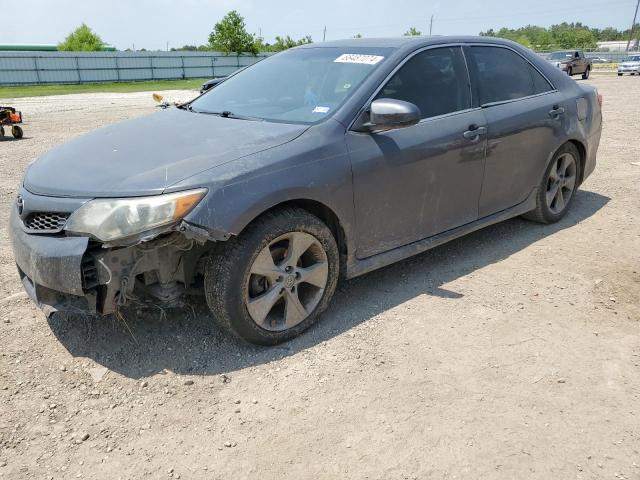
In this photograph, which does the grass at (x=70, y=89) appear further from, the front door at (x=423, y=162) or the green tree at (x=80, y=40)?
the green tree at (x=80, y=40)

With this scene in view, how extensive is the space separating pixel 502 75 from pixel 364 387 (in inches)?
118

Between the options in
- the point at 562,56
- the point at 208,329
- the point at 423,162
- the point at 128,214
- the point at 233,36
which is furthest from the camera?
the point at 233,36

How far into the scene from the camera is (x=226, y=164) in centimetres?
299

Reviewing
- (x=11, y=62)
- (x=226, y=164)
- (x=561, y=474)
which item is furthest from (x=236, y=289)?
(x=11, y=62)

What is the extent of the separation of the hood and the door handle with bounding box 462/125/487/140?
4.41 ft

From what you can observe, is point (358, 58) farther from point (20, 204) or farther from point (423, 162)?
point (20, 204)

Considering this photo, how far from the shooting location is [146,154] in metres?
3.19

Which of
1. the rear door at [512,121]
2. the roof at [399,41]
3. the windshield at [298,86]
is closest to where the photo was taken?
the windshield at [298,86]

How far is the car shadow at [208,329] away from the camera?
3.16 m

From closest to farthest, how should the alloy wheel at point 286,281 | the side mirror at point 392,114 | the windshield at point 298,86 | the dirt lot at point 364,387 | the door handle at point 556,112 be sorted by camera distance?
1. the dirt lot at point 364,387
2. the alloy wheel at point 286,281
3. the side mirror at point 392,114
4. the windshield at point 298,86
5. the door handle at point 556,112

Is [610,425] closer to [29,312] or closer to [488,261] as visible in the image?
[488,261]

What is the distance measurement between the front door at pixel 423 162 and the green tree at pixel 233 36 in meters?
47.8

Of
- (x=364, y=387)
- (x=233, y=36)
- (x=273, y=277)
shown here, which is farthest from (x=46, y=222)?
(x=233, y=36)

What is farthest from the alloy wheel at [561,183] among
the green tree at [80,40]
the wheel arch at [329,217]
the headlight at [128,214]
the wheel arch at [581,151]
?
the green tree at [80,40]
